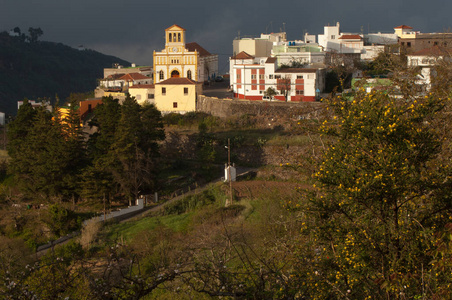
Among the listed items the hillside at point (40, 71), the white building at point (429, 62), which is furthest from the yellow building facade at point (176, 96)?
the hillside at point (40, 71)

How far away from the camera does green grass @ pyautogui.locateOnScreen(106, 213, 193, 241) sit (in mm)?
14141

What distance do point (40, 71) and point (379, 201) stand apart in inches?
2626

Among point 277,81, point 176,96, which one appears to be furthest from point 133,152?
point 277,81

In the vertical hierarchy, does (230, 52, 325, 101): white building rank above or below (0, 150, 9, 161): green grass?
above

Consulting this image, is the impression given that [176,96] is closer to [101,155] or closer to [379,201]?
[101,155]

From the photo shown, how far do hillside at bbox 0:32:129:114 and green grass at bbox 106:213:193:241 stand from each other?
41.6 meters

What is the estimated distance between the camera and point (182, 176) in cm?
1912

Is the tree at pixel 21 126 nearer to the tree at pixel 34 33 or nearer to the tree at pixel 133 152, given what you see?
the tree at pixel 133 152

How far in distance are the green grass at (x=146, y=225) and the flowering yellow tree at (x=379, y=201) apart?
887 cm

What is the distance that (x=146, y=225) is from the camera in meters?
14.7

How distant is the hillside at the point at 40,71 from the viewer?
61000 millimetres

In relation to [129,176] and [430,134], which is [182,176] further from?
[430,134]

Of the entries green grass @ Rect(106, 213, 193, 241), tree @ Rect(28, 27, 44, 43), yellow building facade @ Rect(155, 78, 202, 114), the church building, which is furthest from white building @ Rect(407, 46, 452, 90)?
tree @ Rect(28, 27, 44, 43)

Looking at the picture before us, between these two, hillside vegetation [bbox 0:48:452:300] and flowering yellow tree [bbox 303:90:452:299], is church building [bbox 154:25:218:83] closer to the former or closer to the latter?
hillside vegetation [bbox 0:48:452:300]
